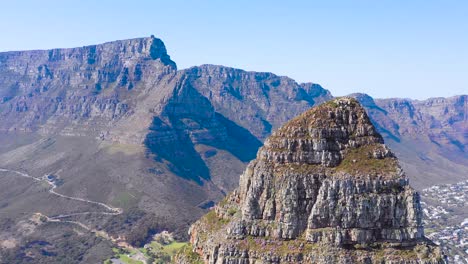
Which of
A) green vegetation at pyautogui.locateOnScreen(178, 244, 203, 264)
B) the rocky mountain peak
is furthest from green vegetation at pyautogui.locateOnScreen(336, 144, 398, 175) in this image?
green vegetation at pyautogui.locateOnScreen(178, 244, 203, 264)

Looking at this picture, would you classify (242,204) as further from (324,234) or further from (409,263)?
(409,263)

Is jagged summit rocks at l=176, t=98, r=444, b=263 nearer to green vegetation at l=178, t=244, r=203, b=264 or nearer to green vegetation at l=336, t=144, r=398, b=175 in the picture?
green vegetation at l=336, t=144, r=398, b=175

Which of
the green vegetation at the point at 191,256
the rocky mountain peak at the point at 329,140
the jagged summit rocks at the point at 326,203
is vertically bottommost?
the green vegetation at the point at 191,256

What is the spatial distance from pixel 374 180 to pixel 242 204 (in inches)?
795

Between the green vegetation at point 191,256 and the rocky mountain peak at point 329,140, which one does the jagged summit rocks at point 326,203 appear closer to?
the rocky mountain peak at point 329,140

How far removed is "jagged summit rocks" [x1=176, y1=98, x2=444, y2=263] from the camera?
65.4 metres

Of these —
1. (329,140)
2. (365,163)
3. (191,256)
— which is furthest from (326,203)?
(191,256)

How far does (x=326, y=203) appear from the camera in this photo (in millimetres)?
66250

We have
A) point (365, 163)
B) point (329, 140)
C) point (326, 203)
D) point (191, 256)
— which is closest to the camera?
point (326, 203)

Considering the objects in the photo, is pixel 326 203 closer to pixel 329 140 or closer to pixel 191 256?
pixel 329 140

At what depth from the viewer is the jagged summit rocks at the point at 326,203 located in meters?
65.4

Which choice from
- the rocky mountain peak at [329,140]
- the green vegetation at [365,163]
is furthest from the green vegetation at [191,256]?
the green vegetation at [365,163]

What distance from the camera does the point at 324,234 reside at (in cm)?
6581

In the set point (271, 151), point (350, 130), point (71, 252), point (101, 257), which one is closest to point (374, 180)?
point (350, 130)
